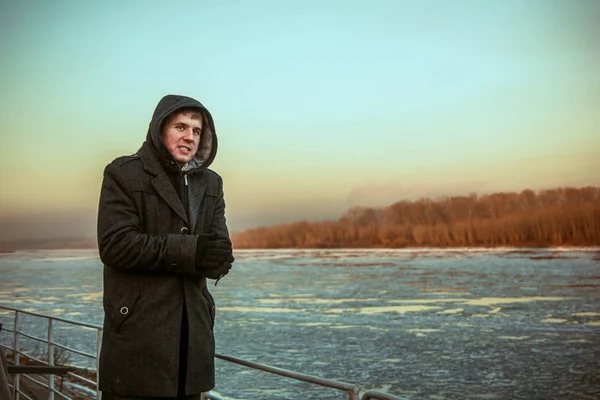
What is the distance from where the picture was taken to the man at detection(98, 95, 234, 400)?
1.57 m

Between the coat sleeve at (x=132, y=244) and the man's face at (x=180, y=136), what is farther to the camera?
the man's face at (x=180, y=136)

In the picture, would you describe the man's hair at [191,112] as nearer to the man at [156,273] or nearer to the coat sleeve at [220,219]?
the man at [156,273]

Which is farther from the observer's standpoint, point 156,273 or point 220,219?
point 220,219

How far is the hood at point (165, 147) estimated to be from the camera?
1.68 metres

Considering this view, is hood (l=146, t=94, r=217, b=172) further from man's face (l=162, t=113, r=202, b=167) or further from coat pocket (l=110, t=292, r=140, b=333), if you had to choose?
coat pocket (l=110, t=292, r=140, b=333)

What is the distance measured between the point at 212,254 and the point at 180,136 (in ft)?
0.99

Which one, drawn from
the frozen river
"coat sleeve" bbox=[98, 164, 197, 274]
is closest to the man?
"coat sleeve" bbox=[98, 164, 197, 274]

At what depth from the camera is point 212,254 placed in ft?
5.20

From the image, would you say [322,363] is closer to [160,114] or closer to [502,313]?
[502,313]

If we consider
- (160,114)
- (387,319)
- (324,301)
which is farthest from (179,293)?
(324,301)

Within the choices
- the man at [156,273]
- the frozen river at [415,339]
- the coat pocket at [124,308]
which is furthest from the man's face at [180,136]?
the frozen river at [415,339]

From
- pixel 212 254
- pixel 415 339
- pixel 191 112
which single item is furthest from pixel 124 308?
pixel 415 339

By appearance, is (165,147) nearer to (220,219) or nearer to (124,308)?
(220,219)

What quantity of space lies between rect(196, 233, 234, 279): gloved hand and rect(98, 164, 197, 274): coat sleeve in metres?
0.01
